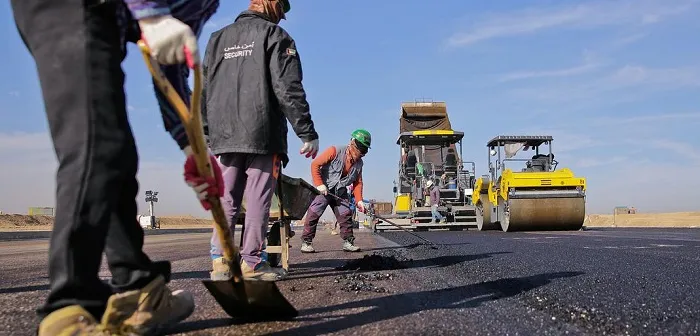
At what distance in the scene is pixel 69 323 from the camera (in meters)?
1.48

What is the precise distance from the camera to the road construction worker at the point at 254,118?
3.08m

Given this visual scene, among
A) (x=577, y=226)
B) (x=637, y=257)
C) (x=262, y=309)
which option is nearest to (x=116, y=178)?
(x=262, y=309)

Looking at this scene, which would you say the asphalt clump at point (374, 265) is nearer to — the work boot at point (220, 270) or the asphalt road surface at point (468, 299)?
the asphalt road surface at point (468, 299)

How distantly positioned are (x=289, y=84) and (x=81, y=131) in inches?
65.8

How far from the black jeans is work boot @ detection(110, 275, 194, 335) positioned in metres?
0.04

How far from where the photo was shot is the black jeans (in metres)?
1.50

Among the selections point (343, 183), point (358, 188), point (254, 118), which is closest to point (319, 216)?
point (343, 183)

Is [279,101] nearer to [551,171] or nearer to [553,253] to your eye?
[553,253]

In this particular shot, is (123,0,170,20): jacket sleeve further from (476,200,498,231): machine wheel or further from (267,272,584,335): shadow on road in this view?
(476,200,498,231): machine wheel

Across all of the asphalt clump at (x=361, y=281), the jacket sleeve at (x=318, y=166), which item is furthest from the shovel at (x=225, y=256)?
the jacket sleeve at (x=318, y=166)

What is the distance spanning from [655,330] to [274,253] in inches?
121

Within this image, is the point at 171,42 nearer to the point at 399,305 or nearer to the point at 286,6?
the point at 399,305

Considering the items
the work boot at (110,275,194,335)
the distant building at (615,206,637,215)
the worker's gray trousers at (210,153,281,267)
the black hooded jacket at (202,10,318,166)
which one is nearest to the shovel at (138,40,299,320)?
the work boot at (110,275,194,335)

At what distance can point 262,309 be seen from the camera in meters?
2.01
